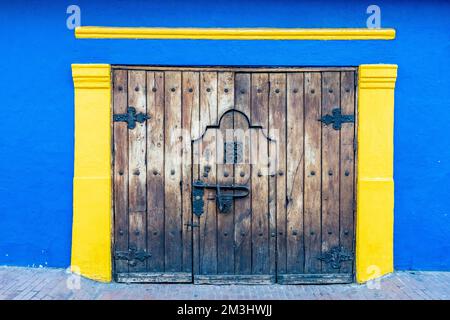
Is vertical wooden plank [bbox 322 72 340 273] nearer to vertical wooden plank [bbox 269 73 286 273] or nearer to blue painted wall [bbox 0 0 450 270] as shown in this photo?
blue painted wall [bbox 0 0 450 270]

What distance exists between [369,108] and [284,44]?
1.03 meters

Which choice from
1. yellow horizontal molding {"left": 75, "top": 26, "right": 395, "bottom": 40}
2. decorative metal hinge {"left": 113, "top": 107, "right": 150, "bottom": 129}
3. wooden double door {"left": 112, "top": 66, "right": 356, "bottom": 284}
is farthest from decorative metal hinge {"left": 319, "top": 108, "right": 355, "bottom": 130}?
decorative metal hinge {"left": 113, "top": 107, "right": 150, "bottom": 129}

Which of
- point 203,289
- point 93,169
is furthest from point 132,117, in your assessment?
point 203,289

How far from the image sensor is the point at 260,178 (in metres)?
5.29

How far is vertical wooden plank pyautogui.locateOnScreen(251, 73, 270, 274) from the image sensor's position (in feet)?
17.3

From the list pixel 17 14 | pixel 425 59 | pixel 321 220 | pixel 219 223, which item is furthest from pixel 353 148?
pixel 17 14

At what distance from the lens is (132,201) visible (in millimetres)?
5277

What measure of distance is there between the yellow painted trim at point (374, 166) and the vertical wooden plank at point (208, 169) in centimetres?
141

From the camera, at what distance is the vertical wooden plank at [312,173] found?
5266 millimetres

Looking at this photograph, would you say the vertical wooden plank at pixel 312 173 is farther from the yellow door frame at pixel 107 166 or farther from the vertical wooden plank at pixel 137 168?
the vertical wooden plank at pixel 137 168

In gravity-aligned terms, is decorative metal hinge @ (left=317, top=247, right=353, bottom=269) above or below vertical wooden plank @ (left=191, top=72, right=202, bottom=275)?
below

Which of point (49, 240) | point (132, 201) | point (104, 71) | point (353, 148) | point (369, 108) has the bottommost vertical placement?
point (49, 240)

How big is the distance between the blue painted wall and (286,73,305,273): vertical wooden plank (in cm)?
31

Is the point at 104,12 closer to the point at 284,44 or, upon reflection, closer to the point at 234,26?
the point at 234,26
